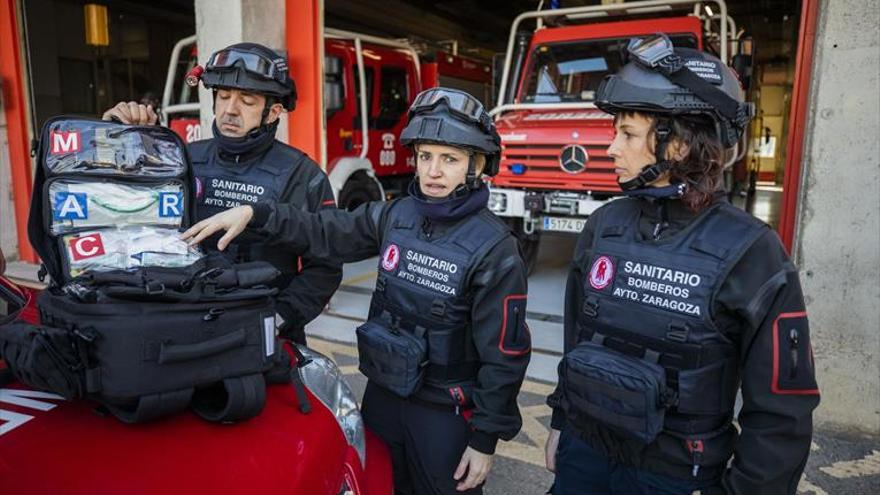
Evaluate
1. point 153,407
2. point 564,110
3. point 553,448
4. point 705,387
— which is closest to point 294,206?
point 153,407

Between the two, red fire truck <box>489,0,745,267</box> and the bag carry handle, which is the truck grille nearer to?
red fire truck <box>489,0,745,267</box>

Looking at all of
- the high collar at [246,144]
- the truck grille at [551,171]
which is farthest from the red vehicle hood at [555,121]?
the high collar at [246,144]

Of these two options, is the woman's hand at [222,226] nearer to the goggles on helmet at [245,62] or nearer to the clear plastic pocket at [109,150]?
the clear plastic pocket at [109,150]

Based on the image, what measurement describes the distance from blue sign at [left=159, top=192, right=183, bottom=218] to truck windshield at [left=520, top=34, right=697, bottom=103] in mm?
5004

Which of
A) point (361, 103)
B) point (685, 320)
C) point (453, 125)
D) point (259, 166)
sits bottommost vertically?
point (685, 320)

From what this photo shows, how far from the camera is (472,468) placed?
178 centimetres

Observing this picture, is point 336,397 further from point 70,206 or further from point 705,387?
point 705,387

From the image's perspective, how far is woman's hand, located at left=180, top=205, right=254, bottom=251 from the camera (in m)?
1.73

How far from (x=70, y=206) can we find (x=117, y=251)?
18 centimetres

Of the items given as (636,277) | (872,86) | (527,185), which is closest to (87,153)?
(636,277)

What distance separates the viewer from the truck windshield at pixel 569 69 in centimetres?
623

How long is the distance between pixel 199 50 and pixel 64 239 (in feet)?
12.7

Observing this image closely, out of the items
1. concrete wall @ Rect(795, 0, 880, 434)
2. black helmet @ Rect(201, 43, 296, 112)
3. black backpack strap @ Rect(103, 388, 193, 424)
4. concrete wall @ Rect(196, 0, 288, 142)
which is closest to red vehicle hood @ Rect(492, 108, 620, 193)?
concrete wall @ Rect(196, 0, 288, 142)

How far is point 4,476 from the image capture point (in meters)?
1.18
